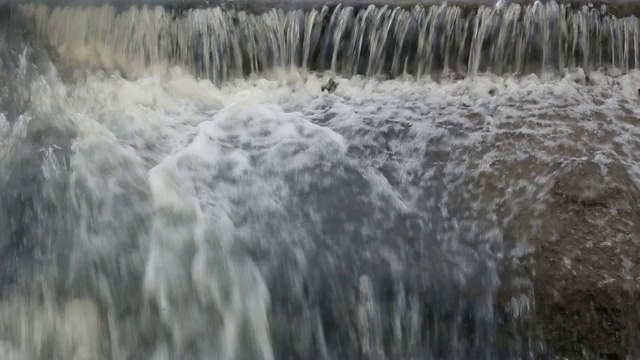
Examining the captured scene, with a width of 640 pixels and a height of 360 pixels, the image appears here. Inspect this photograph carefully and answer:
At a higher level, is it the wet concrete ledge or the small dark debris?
the wet concrete ledge

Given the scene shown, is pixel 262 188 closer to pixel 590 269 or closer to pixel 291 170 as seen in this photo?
pixel 291 170

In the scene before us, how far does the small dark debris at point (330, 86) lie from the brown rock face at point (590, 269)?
155 centimetres

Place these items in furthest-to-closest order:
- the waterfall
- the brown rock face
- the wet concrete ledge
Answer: the wet concrete ledge, the waterfall, the brown rock face

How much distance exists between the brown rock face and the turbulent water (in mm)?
→ 76

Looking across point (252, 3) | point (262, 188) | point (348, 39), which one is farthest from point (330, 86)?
point (262, 188)

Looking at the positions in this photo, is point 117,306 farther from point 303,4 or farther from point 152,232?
point 303,4

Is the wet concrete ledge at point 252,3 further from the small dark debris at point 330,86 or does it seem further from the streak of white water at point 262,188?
the small dark debris at point 330,86

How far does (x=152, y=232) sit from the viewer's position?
3242mm

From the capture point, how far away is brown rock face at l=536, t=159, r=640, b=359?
117 inches

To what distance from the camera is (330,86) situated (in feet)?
14.7

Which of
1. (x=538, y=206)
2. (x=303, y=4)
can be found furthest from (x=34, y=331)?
(x=303, y=4)

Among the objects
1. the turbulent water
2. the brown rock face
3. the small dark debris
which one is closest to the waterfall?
the turbulent water

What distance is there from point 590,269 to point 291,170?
142 cm

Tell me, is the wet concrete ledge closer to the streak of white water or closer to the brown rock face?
the streak of white water
